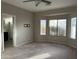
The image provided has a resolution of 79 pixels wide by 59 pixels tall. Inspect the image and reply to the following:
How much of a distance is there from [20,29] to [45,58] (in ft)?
11.9

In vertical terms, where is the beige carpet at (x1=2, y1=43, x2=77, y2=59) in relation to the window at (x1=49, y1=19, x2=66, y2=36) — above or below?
below

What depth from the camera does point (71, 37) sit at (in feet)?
22.4

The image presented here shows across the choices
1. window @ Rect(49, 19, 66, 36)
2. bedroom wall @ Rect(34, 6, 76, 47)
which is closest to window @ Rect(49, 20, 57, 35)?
window @ Rect(49, 19, 66, 36)

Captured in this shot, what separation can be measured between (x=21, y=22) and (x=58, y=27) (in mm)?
3109

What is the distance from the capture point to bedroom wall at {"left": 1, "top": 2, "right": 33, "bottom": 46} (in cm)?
624

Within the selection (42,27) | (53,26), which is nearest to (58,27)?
(53,26)

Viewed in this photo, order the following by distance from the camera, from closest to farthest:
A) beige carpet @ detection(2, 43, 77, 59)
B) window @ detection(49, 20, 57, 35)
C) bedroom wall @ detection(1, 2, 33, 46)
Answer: beige carpet @ detection(2, 43, 77, 59)
bedroom wall @ detection(1, 2, 33, 46)
window @ detection(49, 20, 57, 35)

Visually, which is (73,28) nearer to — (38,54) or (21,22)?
(38,54)

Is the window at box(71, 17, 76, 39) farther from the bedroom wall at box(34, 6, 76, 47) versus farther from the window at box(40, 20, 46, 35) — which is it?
the window at box(40, 20, 46, 35)

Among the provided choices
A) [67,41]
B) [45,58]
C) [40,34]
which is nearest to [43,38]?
[40,34]

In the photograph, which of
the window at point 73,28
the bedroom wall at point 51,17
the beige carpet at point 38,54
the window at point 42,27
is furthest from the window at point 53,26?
the beige carpet at point 38,54

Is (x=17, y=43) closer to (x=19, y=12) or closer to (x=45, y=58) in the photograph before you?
(x=19, y=12)

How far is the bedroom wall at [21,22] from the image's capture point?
246 inches

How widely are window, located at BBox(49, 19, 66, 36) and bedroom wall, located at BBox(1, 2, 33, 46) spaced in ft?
5.87
